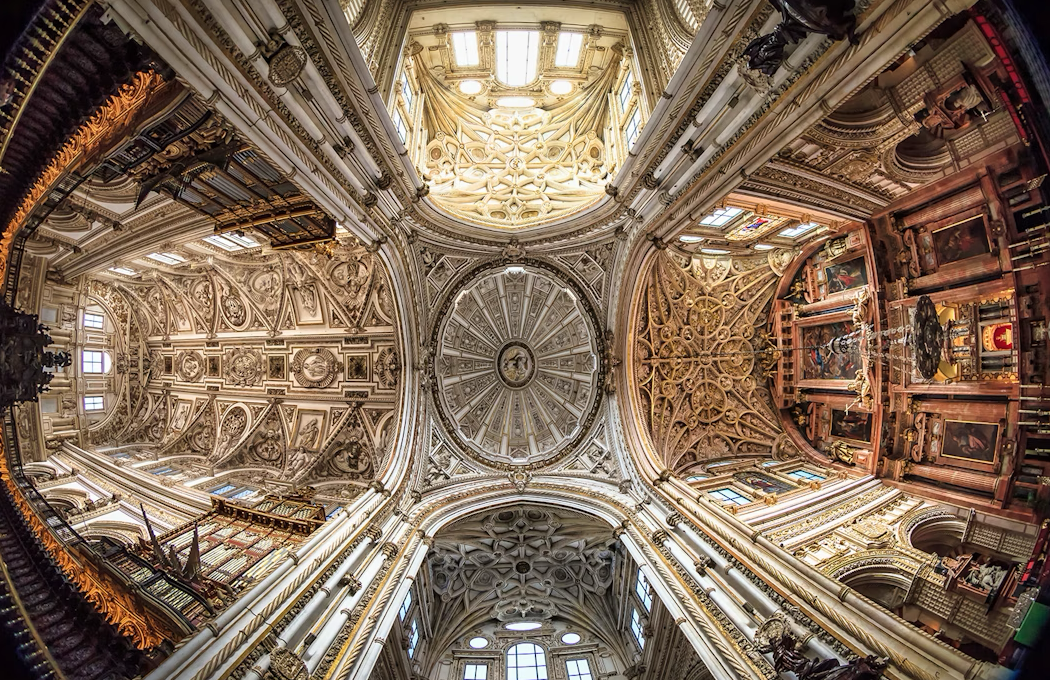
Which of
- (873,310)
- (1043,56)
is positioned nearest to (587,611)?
(873,310)

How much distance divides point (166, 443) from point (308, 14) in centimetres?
2031

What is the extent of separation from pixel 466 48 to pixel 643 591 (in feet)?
66.1

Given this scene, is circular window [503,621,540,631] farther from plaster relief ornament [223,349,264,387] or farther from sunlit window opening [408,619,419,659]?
plaster relief ornament [223,349,264,387]

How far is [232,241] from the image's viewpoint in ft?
56.0

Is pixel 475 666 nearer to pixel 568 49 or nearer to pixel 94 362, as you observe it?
pixel 94 362

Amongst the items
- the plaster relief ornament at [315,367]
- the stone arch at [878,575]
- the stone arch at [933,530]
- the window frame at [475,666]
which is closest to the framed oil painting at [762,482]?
the stone arch at [933,530]

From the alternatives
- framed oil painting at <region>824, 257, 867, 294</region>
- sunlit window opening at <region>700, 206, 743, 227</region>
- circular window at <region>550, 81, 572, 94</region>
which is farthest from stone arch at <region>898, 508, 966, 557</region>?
circular window at <region>550, 81, 572, 94</region>

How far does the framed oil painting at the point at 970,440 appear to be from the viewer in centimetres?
1115

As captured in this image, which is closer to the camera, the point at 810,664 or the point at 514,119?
the point at 810,664

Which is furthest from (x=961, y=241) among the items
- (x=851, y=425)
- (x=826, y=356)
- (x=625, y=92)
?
(x=625, y=92)

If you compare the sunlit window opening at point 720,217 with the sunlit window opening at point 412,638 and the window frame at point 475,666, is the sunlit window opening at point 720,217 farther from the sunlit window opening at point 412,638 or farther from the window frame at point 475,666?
the window frame at point 475,666

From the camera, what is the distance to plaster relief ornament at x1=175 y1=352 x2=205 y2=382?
823 inches

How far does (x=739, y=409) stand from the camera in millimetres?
18594

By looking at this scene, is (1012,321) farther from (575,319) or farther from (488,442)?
(488,442)
